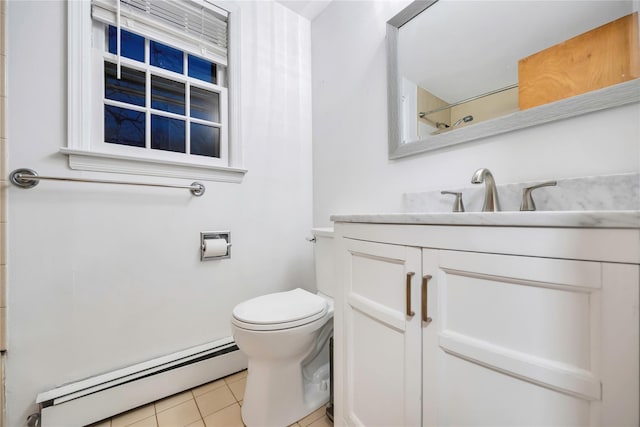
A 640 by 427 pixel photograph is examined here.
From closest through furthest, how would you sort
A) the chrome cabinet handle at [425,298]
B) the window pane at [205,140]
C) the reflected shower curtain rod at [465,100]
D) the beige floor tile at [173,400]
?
1. the chrome cabinet handle at [425,298]
2. the reflected shower curtain rod at [465,100]
3. the beige floor tile at [173,400]
4. the window pane at [205,140]

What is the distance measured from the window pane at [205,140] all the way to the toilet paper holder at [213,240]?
45 cm

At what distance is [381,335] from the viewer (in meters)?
0.72

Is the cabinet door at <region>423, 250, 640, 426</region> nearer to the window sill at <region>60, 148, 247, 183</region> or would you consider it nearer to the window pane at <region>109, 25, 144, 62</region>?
the window sill at <region>60, 148, 247, 183</region>

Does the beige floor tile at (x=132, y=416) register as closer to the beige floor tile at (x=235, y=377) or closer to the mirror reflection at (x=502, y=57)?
the beige floor tile at (x=235, y=377)

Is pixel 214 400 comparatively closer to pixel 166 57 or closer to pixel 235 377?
pixel 235 377

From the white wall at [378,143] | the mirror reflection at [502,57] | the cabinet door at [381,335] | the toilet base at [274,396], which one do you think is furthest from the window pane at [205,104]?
the toilet base at [274,396]

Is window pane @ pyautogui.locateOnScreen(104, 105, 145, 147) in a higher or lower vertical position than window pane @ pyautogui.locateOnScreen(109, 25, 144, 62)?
lower

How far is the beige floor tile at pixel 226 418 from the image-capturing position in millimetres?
1064

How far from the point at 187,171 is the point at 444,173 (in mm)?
1235

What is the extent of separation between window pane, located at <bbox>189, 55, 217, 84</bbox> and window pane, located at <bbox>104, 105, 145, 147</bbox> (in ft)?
1.30

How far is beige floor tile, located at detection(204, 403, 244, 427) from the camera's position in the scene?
1064 millimetres

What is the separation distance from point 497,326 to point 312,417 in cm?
98

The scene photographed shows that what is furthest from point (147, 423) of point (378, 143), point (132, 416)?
point (378, 143)

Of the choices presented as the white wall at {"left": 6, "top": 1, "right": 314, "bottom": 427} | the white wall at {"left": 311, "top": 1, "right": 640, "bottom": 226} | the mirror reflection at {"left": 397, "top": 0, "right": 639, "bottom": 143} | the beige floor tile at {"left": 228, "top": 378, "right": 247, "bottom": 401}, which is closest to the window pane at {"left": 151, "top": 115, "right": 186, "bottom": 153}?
the white wall at {"left": 6, "top": 1, "right": 314, "bottom": 427}
